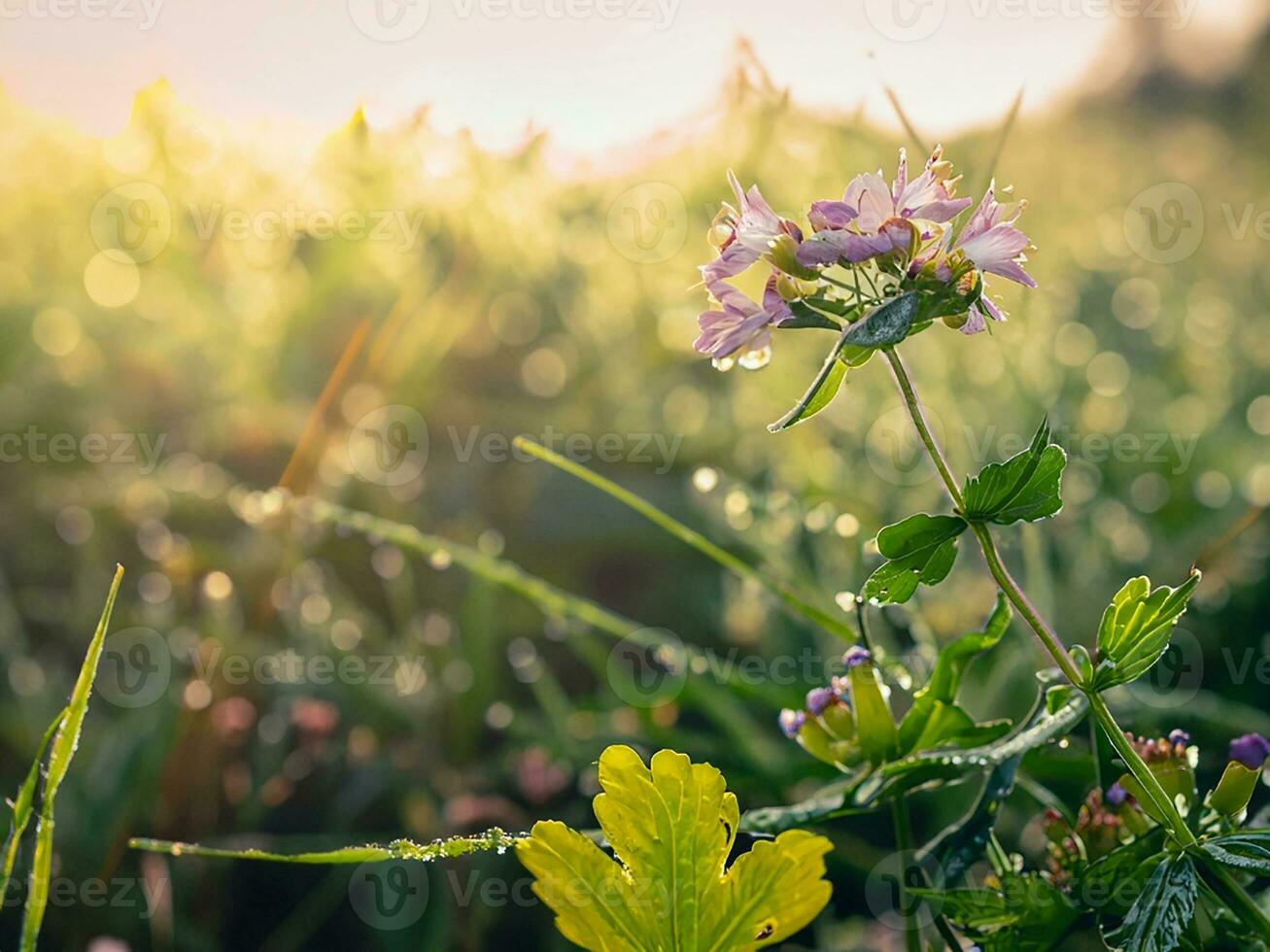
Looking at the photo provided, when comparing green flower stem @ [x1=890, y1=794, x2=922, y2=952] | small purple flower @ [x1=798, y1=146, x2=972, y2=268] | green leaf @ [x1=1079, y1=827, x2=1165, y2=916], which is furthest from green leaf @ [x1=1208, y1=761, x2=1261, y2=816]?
small purple flower @ [x1=798, y1=146, x2=972, y2=268]

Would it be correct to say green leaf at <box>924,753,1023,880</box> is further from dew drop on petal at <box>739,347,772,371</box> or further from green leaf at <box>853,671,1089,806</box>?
dew drop on petal at <box>739,347,772,371</box>

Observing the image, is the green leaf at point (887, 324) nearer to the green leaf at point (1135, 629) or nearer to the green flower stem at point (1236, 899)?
the green leaf at point (1135, 629)

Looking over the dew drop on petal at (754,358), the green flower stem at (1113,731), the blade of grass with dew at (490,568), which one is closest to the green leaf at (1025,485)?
the green flower stem at (1113,731)

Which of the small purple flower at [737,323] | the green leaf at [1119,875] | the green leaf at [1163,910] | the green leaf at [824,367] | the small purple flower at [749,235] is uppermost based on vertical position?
the small purple flower at [749,235]

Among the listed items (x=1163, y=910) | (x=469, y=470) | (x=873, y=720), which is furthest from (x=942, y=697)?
(x=469, y=470)

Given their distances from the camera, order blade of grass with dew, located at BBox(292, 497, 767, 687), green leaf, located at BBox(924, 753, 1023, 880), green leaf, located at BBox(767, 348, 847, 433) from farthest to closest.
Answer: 1. blade of grass with dew, located at BBox(292, 497, 767, 687)
2. green leaf, located at BBox(924, 753, 1023, 880)
3. green leaf, located at BBox(767, 348, 847, 433)

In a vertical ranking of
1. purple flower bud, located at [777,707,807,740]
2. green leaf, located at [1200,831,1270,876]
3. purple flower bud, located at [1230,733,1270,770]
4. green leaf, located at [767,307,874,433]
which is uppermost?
green leaf, located at [767,307,874,433]

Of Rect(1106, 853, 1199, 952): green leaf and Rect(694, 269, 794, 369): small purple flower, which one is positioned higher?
Rect(694, 269, 794, 369): small purple flower
